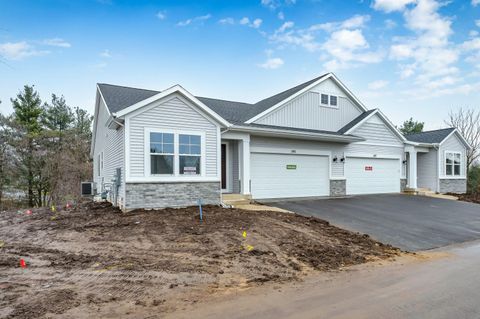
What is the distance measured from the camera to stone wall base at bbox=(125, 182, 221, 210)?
360 inches

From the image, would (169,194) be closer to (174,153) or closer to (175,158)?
(175,158)

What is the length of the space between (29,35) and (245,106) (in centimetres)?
1110

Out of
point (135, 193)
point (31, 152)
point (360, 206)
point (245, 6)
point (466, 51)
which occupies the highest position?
point (245, 6)

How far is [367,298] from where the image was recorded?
3877 millimetres

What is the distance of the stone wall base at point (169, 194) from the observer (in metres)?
9.15

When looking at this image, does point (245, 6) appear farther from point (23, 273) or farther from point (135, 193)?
point (23, 273)

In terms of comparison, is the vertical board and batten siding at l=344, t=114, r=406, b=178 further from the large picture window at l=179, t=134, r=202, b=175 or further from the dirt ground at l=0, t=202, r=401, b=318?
the large picture window at l=179, t=134, r=202, b=175

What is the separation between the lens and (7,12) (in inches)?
168

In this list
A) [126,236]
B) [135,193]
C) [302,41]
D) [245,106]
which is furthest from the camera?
[245,106]

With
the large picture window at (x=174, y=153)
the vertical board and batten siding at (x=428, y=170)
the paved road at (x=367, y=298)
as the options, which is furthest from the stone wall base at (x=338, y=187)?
A: the paved road at (x=367, y=298)

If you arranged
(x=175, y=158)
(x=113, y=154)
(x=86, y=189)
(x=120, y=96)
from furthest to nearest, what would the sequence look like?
(x=86, y=189) → (x=120, y=96) → (x=113, y=154) → (x=175, y=158)

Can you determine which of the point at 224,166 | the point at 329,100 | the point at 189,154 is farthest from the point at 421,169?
the point at 189,154

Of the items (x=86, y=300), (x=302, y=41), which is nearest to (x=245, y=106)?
(x=302, y=41)

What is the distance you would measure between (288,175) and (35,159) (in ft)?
65.1
